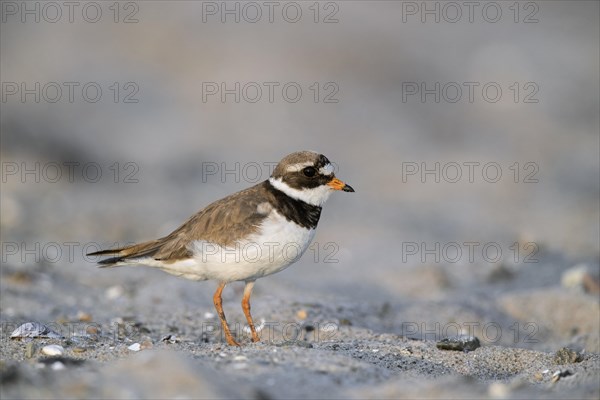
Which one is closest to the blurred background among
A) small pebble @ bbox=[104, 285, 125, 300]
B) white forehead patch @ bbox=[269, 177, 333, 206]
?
small pebble @ bbox=[104, 285, 125, 300]

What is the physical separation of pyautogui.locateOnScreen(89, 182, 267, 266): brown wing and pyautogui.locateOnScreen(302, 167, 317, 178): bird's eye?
0.35 m

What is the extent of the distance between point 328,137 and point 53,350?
11094 mm

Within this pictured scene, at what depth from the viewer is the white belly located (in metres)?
5.64

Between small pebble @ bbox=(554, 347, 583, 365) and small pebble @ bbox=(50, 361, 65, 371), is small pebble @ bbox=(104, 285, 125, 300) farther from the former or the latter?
small pebble @ bbox=(554, 347, 583, 365)

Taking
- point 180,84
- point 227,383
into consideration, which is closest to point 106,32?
point 180,84

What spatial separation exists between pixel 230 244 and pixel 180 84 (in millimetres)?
12250

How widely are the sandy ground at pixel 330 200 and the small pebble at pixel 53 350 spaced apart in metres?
0.07

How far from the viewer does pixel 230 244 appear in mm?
5719

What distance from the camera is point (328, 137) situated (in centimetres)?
1562

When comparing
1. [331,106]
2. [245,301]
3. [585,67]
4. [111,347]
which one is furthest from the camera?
[585,67]

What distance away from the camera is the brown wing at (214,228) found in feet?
18.9

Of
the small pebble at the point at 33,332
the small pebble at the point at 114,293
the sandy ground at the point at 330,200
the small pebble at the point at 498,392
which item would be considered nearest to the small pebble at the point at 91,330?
the sandy ground at the point at 330,200

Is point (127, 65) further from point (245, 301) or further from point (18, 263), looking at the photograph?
point (245, 301)

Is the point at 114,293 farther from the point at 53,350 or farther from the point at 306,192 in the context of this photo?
the point at 53,350
